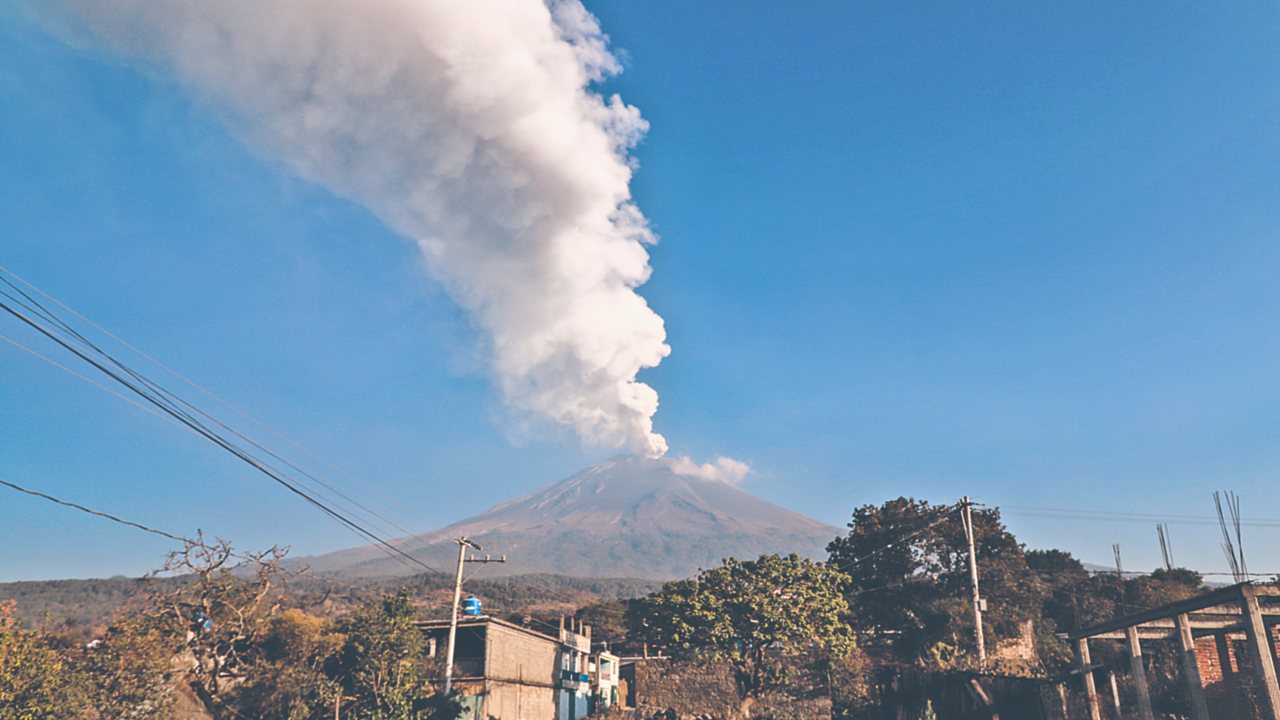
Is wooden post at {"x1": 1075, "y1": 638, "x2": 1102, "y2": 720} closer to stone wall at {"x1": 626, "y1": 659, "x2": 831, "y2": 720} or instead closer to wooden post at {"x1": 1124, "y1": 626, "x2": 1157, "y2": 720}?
wooden post at {"x1": 1124, "y1": 626, "x2": 1157, "y2": 720}

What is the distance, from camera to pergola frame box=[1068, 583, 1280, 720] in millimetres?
18562

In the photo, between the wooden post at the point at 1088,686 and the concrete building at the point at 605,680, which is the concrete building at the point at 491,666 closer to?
the concrete building at the point at 605,680

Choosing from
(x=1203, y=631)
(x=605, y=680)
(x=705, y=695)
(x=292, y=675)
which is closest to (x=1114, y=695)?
(x=1203, y=631)

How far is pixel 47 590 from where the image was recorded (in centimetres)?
9325

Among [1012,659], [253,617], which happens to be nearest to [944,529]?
[1012,659]

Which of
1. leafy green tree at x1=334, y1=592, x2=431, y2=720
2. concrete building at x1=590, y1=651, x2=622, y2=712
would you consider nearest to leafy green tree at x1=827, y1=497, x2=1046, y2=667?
concrete building at x1=590, y1=651, x2=622, y2=712

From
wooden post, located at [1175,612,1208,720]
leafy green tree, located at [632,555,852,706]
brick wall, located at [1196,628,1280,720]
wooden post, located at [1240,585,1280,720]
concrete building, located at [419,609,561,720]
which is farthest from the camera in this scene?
leafy green tree, located at [632,555,852,706]

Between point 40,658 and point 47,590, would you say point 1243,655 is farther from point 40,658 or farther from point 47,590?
point 47,590

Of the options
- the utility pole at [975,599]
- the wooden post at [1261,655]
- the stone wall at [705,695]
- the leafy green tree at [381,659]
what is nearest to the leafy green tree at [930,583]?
the stone wall at [705,695]

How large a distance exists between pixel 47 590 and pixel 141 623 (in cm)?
8988

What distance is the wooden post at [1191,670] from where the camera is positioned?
2073 centimetres

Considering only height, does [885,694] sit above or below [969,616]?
below

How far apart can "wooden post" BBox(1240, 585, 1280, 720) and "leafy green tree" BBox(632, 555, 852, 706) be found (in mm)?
21129

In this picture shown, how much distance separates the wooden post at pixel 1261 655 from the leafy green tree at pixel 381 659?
2914 centimetres
